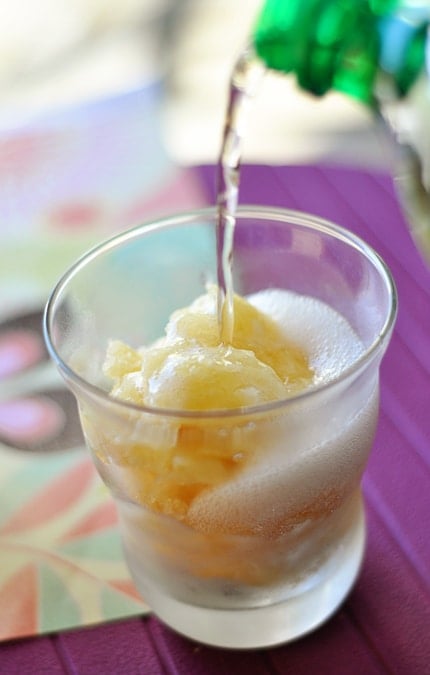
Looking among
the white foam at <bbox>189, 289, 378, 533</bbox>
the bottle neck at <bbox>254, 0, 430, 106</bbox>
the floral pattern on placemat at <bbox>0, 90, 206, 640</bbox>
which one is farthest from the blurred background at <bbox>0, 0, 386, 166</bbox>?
the white foam at <bbox>189, 289, 378, 533</bbox>

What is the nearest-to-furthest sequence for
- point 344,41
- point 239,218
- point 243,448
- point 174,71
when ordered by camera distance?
point 243,448
point 239,218
point 344,41
point 174,71

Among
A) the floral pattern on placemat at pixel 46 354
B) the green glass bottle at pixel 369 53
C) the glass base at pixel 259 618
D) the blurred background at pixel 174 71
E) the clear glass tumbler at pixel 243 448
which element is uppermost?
the green glass bottle at pixel 369 53

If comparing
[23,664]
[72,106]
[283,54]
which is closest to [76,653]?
[23,664]

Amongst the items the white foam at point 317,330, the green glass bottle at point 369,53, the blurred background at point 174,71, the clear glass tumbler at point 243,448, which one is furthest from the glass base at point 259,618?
the blurred background at point 174,71

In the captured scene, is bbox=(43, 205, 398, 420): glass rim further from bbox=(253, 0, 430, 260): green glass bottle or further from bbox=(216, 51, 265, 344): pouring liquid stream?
bbox=(253, 0, 430, 260): green glass bottle

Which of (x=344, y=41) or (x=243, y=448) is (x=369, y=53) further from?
(x=243, y=448)

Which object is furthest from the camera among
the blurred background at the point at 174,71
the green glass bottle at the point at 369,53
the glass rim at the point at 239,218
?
the blurred background at the point at 174,71

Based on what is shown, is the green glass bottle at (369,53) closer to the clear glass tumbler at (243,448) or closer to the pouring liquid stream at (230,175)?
the pouring liquid stream at (230,175)

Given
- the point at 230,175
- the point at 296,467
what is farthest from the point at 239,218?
the point at 296,467
